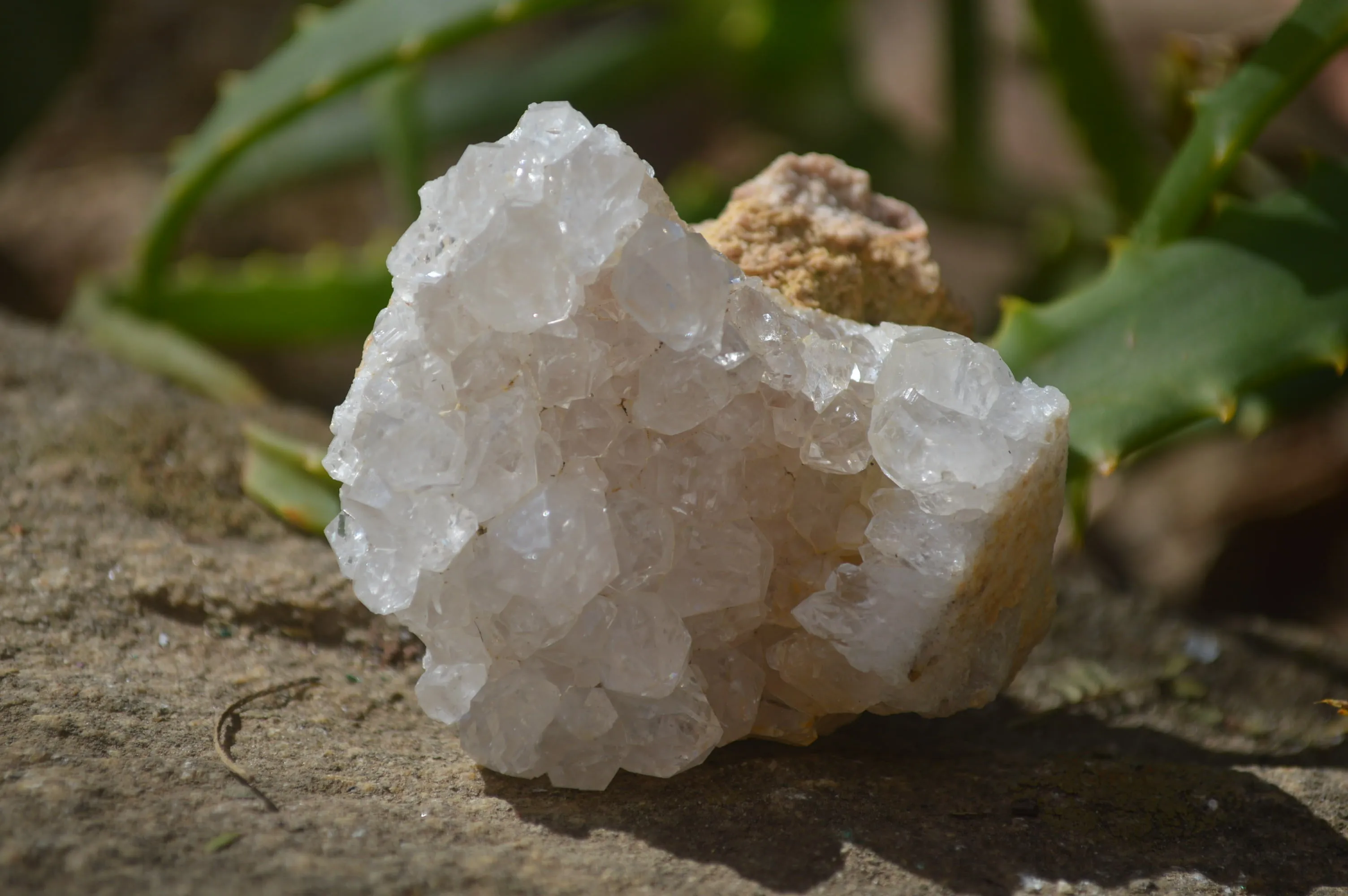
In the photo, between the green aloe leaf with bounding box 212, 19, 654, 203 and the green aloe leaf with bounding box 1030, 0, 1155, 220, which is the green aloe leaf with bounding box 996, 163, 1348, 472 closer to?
the green aloe leaf with bounding box 1030, 0, 1155, 220

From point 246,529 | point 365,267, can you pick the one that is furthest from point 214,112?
point 246,529

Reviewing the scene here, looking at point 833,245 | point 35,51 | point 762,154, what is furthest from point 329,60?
point 762,154

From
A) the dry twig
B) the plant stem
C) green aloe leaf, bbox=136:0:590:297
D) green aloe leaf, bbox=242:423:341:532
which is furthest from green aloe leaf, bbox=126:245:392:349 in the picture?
the dry twig

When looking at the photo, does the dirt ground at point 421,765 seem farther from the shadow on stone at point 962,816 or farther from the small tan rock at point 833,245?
the small tan rock at point 833,245

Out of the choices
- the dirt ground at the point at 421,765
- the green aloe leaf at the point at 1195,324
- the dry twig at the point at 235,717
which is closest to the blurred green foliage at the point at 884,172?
the green aloe leaf at the point at 1195,324

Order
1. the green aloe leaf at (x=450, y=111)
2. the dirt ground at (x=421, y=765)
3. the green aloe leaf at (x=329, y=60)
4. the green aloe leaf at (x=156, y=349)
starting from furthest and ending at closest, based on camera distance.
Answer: the green aloe leaf at (x=450, y=111) → the green aloe leaf at (x=156, y=349) → the green aloe leaf at (x=329, y=60) → the dirt ground at (x=421, y=765)

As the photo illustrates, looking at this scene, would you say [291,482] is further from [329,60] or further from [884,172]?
[884,172]

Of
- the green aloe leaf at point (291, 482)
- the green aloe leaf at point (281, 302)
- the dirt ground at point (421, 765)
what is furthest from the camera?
the green aloe leaf at point (281, 302)
